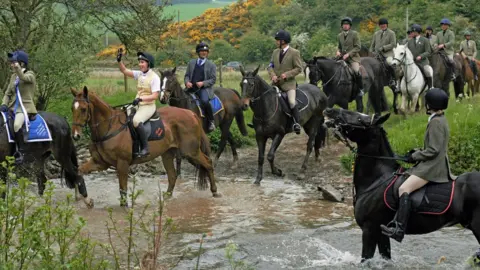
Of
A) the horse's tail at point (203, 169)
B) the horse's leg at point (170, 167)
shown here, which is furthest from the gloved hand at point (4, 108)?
the horse's tail at point (203, 169)

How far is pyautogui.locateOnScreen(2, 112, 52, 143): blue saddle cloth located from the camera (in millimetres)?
13537

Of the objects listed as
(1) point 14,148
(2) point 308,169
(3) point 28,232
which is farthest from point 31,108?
(3) point 28,232

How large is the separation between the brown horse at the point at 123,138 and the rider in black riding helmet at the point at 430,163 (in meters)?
5.41

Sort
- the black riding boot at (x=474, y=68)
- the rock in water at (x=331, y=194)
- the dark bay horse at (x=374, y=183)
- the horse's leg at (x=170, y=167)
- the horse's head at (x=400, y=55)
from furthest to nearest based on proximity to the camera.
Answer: the black riding boot at (x=474, y=68) → the horse's head at (x=400, y=55) → the horse's leg at (x=170, y=167) → the rock in water at (x=331, y=194) → the dark bay horse at (x=374, y=183)

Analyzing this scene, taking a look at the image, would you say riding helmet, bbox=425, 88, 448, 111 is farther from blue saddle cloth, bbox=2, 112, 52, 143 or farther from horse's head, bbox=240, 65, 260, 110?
blue saddle cloth, bbox=2, 112, 52, 143

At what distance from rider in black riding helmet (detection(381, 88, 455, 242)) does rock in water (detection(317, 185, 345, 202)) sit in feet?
18.4

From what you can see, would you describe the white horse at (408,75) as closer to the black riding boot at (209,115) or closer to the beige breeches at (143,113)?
the black riding boot at (209,115)

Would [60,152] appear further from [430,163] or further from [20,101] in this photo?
[430,163]

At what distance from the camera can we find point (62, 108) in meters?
21.2

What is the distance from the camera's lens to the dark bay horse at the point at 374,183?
8.62 meters

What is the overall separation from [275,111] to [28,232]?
433 inches

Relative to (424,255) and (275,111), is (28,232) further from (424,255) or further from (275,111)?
(275,111)

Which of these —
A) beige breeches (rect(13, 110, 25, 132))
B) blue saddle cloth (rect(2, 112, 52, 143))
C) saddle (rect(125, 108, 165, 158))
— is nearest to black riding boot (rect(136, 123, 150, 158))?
saddle (rect(125, 108, 165, 158))

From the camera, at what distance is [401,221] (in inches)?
337
